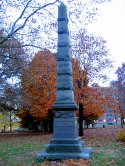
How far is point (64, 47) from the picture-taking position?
14.3 metres

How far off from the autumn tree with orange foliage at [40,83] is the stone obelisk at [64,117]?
9944mm

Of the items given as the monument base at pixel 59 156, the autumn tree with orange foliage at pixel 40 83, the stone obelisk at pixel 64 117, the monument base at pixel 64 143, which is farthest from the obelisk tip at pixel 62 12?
the autumn tree with orange foliage at pixel 40 83

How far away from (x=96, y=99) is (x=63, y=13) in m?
15.1

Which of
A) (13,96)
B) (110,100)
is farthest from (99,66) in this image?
(13,96)

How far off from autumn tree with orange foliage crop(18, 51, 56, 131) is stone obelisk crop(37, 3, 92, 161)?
9944mm

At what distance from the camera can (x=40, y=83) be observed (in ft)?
104

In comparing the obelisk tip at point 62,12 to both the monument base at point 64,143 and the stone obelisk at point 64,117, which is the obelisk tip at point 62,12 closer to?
the stone obelisk at point 64,117

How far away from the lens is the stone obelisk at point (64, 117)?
12.6 meters

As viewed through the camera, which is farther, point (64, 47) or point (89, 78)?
point (89, 78)

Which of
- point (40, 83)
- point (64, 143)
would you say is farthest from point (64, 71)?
point (40, 83)

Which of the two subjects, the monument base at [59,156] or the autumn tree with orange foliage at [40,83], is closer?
the monument base at [59,156]

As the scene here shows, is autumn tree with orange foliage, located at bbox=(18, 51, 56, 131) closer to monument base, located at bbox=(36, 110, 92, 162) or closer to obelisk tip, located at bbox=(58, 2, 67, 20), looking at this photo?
obelisk tip, located at bbox=(58, 2, 67, 20)

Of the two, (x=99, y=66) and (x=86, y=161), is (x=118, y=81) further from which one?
(x=86, y=161)

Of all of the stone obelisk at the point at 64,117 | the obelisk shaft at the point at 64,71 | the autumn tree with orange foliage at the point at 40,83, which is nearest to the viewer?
the stone obelisk at the point at 64,117
